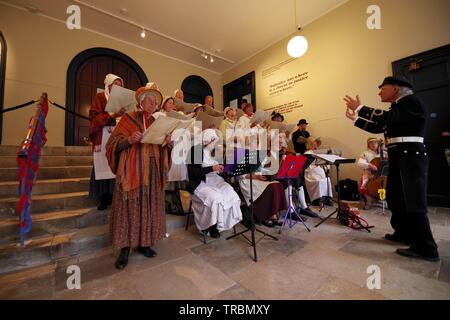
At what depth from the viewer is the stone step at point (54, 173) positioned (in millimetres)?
2670

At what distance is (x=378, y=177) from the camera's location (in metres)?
3.52

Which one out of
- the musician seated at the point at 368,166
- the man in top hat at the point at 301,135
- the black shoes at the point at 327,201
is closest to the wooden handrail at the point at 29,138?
the black shoes at the point at 327,201

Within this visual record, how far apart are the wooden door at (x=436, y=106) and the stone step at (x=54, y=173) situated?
19.9ft

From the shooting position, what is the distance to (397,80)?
6.66 ft

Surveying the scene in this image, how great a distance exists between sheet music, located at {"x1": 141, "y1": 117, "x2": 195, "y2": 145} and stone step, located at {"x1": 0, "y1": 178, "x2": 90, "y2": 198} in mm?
1789

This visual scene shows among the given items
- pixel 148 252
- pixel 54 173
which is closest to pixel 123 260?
pixel 148 252

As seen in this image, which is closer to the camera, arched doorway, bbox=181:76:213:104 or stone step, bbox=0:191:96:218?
stone step, bbox=0:191:96:218

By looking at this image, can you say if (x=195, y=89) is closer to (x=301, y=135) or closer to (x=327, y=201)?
(x=301, y=135)

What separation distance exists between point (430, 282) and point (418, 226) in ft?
1.93

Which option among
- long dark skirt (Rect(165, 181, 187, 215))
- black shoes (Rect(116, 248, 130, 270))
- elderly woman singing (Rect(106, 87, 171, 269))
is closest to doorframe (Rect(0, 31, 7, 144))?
long dark skirt (Rect(165, 181, 187, 215))

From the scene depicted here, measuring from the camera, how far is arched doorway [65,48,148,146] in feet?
16.0

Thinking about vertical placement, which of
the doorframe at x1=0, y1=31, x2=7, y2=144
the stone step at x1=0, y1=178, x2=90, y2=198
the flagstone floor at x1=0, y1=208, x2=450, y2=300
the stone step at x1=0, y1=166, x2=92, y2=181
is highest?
the doorframe at x1=0, y1=31, x2=7, y2=144

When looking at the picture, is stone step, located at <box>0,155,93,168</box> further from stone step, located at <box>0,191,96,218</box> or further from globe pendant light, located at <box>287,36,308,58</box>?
globe pendant light, located at <box>287,36,308,58</box>
